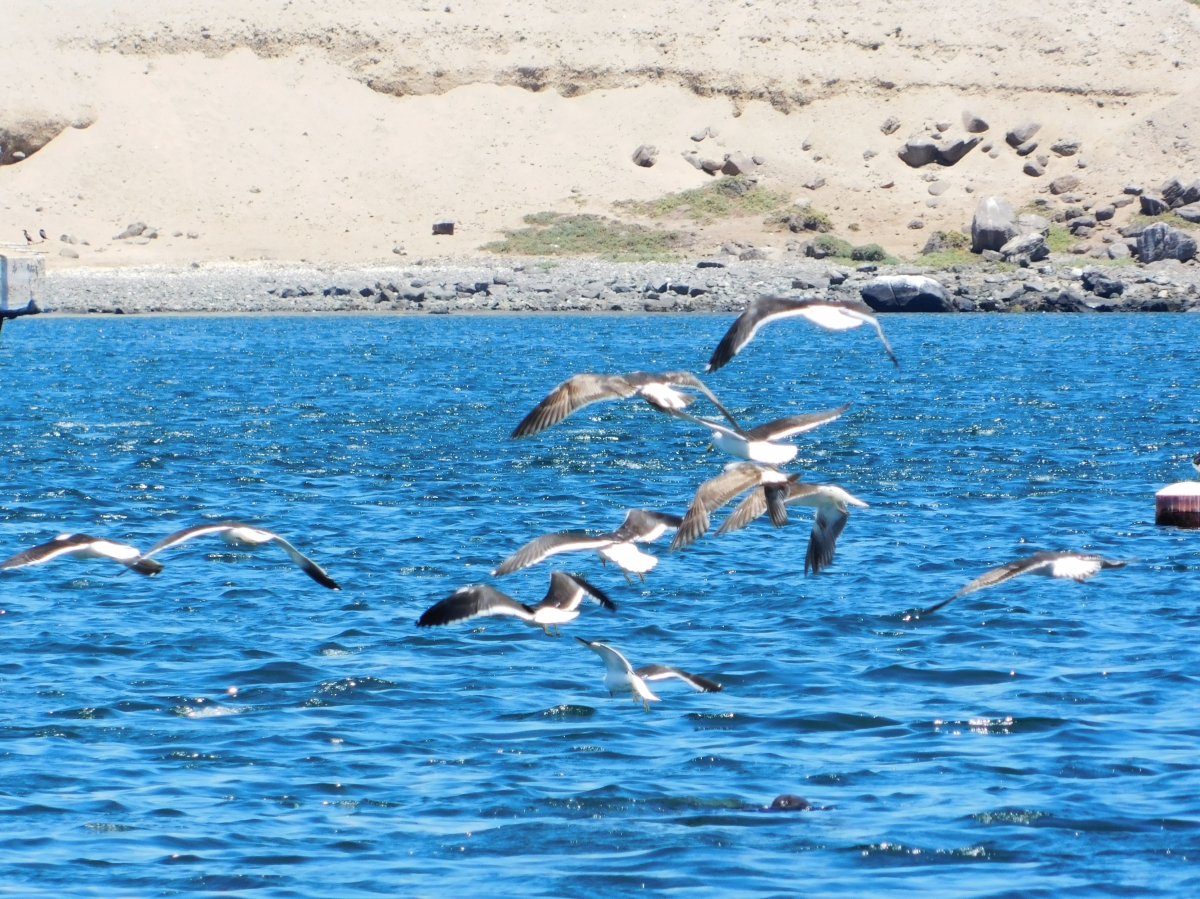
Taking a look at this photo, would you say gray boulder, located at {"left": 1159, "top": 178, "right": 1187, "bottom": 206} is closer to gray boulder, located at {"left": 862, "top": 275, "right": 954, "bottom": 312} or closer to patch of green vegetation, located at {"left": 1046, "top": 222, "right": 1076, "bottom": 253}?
patch of green vegetation, located at {"left": 1046, "top": 222, "right": 1076, "bottom": 253}

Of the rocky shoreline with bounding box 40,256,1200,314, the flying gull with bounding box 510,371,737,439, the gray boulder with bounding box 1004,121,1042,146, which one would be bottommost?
the rocky shoreline with bounding box 40,256,1200,314

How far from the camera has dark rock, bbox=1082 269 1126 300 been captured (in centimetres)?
5734

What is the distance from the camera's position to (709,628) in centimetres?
1451

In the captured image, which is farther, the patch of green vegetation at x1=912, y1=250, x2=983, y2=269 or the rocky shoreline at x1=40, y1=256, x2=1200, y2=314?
the patch of green vegetation at x1=912, y1=250, x2=983, y2=269

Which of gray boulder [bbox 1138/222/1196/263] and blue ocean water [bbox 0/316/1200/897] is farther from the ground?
blue ocean water [bbox 0/316/1200/897]

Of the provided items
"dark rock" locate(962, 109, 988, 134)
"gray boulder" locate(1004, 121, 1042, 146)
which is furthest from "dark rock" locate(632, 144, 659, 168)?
"gray boulder" locate(1004, 121, 1042, 146)

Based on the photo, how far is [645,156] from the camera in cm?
8019

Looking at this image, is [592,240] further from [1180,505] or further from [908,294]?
[1180,505]

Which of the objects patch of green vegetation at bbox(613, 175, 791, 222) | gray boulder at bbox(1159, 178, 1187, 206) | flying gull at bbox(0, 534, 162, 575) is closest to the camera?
flying gull at bbox(0, 534, 162, 575)

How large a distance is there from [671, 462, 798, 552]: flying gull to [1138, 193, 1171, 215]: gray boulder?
6060cm

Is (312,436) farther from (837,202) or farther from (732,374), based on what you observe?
(837,202)

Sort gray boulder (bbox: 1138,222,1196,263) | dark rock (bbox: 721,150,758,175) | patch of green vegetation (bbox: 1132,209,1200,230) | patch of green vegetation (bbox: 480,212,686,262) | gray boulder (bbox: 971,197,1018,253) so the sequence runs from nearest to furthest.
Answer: gray boulder (bbox: 1138,222,1196,263), gray boulder (bbox: 971,197,1018,253), patch of green vegetation (bbox: 1132,209,1200,230), patch of green vegetation (bbox: 480,212,686,262), dark rock (bbox: 721,150,758,175)

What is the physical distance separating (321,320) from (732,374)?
21.2 meters

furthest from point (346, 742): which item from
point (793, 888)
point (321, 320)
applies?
point (321, 320)
